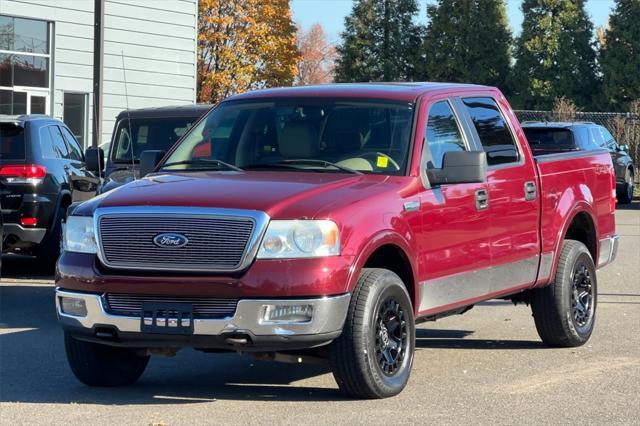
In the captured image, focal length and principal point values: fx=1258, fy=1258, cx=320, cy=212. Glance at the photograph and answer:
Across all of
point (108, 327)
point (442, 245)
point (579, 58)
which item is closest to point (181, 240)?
point (108, 327)

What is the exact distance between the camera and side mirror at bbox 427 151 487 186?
7977 mm

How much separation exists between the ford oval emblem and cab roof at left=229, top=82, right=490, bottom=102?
190 cm

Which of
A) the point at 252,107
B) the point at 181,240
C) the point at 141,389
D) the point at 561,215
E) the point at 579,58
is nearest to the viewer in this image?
the point at 181,240

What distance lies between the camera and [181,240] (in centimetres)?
700

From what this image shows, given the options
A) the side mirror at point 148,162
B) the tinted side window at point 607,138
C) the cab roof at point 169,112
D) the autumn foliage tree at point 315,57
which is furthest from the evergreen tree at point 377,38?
the side mirror at point 148,162

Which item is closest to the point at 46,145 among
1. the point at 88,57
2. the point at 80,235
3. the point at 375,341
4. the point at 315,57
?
the point at 80,235

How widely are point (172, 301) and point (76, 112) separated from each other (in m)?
25.4

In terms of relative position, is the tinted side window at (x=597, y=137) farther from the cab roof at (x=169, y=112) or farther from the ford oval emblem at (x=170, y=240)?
the ford oval emblem at (x=170, y=240)

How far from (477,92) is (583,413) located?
9.61ft

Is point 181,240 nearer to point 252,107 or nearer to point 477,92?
point 252,107

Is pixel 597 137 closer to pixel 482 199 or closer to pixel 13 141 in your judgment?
pixel 13 141

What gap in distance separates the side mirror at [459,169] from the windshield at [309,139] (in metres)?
0.25

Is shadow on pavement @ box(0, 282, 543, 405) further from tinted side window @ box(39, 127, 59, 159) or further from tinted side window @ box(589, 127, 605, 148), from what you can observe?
tinted side window @ box(589, 127, 605, 148)

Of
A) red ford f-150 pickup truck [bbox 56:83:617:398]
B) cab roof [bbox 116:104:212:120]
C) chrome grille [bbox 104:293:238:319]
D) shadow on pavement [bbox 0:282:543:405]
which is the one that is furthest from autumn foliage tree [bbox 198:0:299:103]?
chrome grille [bbox 104:293:238:319]
